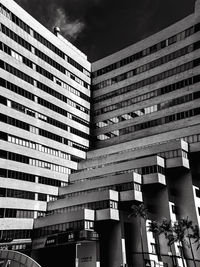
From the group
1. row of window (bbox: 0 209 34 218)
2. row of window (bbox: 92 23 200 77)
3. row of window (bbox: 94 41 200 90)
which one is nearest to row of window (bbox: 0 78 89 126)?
row of window (bbox: 94 41 200 90)

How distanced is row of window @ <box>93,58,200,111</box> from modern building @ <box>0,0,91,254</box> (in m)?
11.5

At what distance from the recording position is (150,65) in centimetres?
8588

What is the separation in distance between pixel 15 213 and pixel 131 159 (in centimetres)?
2865

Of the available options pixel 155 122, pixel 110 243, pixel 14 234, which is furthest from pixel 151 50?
pixel 14 234

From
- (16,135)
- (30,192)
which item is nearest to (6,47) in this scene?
A: (16,135)

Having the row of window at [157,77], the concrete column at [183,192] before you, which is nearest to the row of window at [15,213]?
the concrete column at [183,192]

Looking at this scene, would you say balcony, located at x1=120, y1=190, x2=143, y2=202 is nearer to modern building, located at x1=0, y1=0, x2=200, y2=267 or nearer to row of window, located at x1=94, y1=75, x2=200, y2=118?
modern building, located at x1=0, y1=0, x2=200, y2=267

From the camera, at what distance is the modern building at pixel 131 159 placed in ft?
203

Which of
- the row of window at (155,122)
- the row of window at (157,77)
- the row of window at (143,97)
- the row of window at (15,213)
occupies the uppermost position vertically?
the row of window at (157,77)

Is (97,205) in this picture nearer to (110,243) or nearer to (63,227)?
(110,243)

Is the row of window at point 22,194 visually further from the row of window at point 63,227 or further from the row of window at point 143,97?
the row of window at point 143,97

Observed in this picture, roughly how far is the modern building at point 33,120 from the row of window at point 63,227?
7.78 ft

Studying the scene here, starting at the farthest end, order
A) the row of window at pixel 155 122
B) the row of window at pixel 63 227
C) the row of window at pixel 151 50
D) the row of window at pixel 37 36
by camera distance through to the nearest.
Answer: the row of window at pixel 151 50 < the row of window at pixel 155 122 < the row of window at pixel 37 36 < the row of window at pixel 63 227

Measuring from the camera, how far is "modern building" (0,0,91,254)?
6588 centimetres
